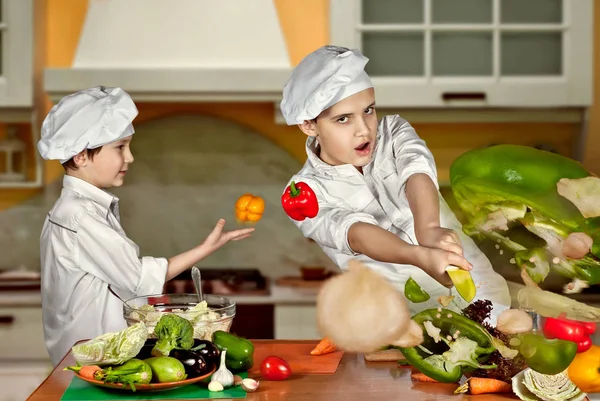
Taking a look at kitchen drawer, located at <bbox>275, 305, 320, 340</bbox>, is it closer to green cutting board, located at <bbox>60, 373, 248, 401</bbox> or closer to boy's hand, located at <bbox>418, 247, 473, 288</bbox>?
green cutting board, located at <bbox>60, 373, 248, 401</bbox>

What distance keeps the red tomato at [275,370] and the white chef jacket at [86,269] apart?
513 millimetres

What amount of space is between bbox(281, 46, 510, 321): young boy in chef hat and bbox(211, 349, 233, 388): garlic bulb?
1.01 ft

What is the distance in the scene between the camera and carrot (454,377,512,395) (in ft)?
4.32

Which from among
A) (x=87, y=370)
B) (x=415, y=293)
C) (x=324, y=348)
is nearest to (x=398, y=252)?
(x=415, y=293)

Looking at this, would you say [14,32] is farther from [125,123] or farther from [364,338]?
[364,338]

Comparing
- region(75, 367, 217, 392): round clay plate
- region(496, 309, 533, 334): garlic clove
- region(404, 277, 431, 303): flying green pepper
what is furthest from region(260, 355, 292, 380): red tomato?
region(496, 309, 533, 334): garlic clove

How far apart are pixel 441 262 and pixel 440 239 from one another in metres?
0.09

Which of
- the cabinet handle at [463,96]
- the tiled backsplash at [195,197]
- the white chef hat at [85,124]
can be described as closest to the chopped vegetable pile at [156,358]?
the white chef hat at [85,124]

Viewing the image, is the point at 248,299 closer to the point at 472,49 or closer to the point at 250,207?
the point at 250,207

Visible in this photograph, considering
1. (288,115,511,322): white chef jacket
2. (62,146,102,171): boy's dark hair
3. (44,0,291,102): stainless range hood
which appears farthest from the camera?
(44,0,291,102): stainless range hood

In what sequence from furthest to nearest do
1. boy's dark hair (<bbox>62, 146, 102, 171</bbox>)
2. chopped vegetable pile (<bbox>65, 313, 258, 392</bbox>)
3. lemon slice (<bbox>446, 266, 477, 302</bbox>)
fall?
1. boy's dark hair (<bbox>62, 146, 102, 171</bbox>)
2. chopped vegetable pile (<bbox>65, 313, 258, 392</bbox>)
3. lemon slice (<bbox>446, 266, 477, 302</bbox>)

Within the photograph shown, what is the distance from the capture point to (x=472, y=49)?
304 centimetres

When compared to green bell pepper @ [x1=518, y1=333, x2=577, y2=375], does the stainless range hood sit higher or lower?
higher

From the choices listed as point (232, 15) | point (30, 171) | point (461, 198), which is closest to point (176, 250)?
point (30, 171)
